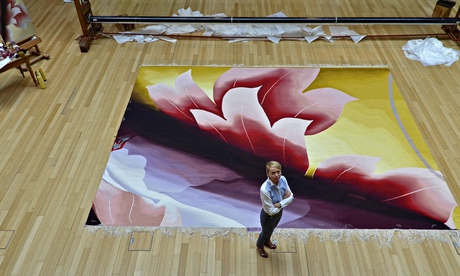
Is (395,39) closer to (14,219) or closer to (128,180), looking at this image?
(128,180)

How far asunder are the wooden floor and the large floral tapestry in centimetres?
15

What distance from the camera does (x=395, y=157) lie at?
3.48 m

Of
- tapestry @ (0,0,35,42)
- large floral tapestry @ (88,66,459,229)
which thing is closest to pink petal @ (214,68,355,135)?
large floral tapestry @ (88,66,459,229)

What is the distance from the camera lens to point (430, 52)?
474cm

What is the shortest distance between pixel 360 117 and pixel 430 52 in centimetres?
166

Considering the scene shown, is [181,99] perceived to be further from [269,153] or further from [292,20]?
[292,20]

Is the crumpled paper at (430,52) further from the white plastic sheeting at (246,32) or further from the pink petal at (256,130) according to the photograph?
the pink petal at (256,130)

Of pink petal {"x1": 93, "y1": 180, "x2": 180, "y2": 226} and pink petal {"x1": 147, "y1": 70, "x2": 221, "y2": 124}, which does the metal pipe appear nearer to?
pink petal {"x1": 147, "y1": 70, "x2": 221, "y2": 124}

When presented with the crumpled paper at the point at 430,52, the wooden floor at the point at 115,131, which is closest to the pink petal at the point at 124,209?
the wooden floor at the point at 115,131

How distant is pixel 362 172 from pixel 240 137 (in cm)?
113

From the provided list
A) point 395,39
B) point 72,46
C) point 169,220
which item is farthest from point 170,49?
point 395,39

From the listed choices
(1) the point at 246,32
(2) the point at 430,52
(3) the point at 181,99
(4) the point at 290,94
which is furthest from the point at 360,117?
(1) the point at 246,32

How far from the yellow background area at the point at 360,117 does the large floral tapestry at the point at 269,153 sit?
0.01 metres

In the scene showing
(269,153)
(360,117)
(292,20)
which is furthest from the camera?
(292,20)
